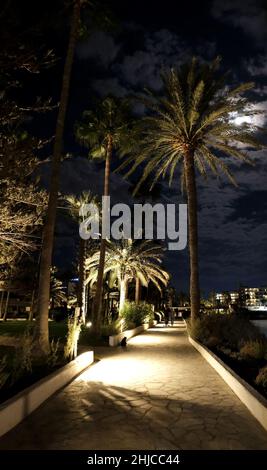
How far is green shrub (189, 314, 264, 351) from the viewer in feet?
47.8

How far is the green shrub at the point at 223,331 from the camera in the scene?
14.6 meters

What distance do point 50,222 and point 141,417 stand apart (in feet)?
23.7

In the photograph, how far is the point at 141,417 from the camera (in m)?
6.04

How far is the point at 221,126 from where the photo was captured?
19.5m

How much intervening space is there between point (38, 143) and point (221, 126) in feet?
38.1

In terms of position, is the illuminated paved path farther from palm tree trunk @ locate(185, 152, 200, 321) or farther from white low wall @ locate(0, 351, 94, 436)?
palm tree trunk @ locate(185, 152, 200, 321)

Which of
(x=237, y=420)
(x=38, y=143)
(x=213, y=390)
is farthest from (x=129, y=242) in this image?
(x=237, y=420)

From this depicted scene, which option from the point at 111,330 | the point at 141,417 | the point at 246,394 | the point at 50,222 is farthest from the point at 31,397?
the point at 111,330

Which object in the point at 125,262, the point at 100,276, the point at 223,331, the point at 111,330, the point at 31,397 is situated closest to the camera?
the point at 31,397

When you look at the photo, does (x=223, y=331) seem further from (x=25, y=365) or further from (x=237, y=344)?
(x=25, y=365)

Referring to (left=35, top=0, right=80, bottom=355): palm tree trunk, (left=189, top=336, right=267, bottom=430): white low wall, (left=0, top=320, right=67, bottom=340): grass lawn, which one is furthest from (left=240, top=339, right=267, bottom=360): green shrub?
(left=0, top=320, right=67, bottom=340): grass lawn

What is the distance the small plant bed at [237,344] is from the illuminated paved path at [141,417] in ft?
2.24

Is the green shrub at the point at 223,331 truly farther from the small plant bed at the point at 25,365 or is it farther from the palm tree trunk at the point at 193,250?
the small plant bed at the point at 25,365
